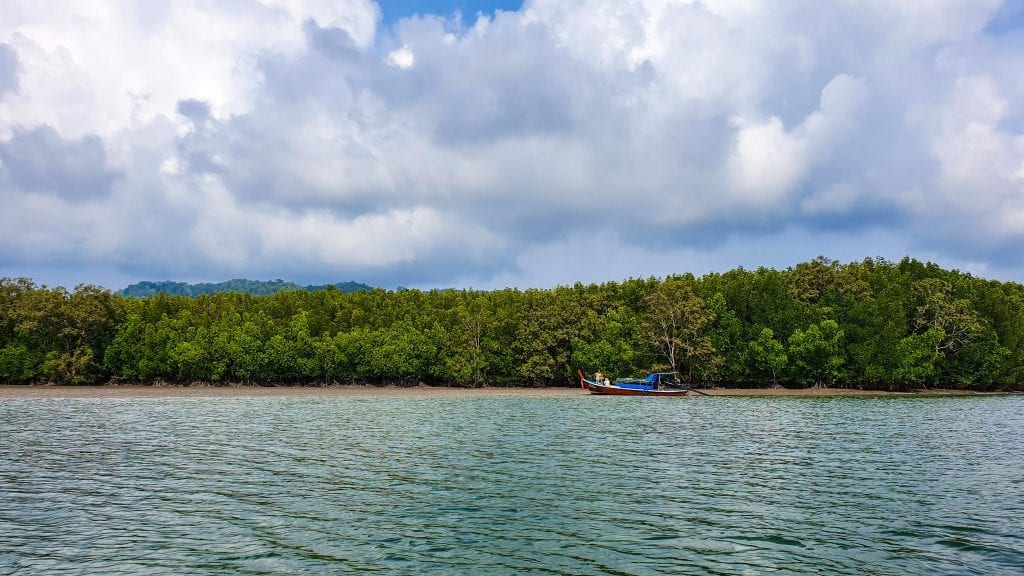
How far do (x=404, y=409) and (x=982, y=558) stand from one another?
69505mm

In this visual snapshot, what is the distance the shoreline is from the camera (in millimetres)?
116000

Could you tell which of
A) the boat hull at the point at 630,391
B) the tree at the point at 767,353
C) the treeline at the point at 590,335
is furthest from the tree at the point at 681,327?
the boat hull at the point at 630,391

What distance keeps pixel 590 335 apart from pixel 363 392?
48.1 meters

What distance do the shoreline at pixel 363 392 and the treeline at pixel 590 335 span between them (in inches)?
136

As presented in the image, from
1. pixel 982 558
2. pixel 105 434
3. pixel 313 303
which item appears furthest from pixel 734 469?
pixel 313 303

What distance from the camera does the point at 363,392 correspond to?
129000mm

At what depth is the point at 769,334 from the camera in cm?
12644

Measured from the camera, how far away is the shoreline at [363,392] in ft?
381

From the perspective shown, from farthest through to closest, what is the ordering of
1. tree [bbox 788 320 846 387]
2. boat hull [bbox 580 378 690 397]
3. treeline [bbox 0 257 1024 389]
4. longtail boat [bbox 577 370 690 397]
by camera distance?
treeline [bbox 0 257 1024 389]
tree [bbox 788 320 846 387]
longtail boat [bbox 577 370 690 397]
boat hull [bbox 580 378 690 397]

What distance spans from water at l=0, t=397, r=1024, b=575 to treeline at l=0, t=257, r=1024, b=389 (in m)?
71.0

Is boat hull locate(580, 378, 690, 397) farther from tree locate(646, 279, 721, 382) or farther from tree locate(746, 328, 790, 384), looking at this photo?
tree locate(746, 328, 790, 384)

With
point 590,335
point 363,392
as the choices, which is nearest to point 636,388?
point 590,335

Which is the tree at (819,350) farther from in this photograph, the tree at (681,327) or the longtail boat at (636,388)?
the longtail boat at (636,388)

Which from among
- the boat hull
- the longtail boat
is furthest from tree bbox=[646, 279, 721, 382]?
the boat hull
